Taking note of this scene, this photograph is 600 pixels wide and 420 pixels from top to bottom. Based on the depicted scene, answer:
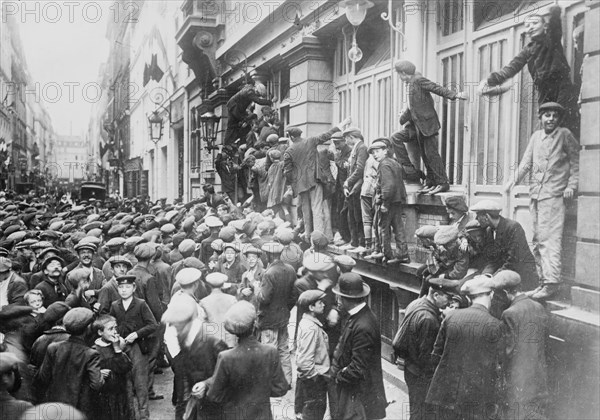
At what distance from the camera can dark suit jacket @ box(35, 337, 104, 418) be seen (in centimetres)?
580

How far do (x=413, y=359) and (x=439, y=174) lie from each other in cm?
438

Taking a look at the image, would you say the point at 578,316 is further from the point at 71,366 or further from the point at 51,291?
the point at 51,291

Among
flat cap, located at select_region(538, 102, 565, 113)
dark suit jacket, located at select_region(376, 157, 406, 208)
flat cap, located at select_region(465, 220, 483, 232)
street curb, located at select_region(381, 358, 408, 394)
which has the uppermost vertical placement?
flat cap, located at select_region(538, 102, 565, 113)

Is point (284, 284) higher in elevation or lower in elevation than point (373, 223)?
lower

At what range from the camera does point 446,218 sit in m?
9.72

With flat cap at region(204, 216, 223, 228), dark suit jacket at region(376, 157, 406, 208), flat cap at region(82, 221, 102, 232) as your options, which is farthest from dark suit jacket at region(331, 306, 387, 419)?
flat cap at region(82, 221, 102, 232)

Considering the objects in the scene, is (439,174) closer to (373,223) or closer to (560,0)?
(373,223)

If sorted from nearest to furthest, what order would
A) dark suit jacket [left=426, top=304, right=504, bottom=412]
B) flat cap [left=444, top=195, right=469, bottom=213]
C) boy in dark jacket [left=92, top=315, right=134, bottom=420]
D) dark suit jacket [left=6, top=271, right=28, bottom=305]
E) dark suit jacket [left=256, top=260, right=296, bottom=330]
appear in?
dark suit jacket [left=426, top=304, right=504, bottom=412] < boy in dark jacket [left=92, top=315, right=134, bottom=420] < dark suit jacket [left=6, top=271, right=28, bottom=305] < flat cap [left=444, top=195, right=469, bottom=213] < dark suit jacket [left=256, top=260, right=296, bottom=330]

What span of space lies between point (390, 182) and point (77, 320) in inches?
191

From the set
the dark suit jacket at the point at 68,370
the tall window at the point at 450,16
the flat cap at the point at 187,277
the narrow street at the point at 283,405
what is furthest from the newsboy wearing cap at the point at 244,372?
the tall window at the point at 450,16

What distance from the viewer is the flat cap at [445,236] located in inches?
282

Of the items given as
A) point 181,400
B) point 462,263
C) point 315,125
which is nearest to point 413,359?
point 462,263

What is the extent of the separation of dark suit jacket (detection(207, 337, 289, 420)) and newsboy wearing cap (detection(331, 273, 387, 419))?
0.90m

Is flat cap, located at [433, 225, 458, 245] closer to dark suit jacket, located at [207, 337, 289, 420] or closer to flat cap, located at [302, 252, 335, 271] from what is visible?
flat cap, located at [302, 252, 335, 271]
